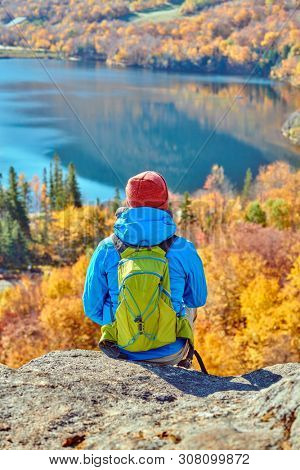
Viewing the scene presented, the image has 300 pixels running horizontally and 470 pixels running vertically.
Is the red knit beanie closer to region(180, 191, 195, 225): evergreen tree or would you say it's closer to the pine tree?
the pine tree

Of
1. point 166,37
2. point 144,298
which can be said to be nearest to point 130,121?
point 166,37

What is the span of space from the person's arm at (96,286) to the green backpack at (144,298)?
16cm

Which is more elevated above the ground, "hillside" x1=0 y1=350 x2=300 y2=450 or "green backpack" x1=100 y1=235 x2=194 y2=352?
"green backpack" x1=100 y1=235 x2=194 y2=352

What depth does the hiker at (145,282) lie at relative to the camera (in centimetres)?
377

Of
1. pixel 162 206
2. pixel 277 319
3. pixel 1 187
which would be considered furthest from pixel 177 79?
pixel 162 206

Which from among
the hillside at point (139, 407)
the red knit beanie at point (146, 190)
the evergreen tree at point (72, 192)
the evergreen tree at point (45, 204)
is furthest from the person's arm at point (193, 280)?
the evergreen tree at point (72, 192)

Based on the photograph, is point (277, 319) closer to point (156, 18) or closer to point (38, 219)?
point (38, 219)

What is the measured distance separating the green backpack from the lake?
45.9 m

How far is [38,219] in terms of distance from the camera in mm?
67188

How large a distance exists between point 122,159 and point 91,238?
986cm

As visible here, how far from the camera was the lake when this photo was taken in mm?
62531

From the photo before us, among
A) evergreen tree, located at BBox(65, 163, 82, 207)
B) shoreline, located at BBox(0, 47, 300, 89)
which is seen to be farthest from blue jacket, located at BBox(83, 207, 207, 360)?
shoreline, located at BBox(0, 47, 300, 89)

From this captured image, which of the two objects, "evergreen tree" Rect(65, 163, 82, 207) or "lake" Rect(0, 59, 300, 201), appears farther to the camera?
"evergreen tree" Rect(65, 163, 82, 207)

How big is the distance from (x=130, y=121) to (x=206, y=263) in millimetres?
30744
